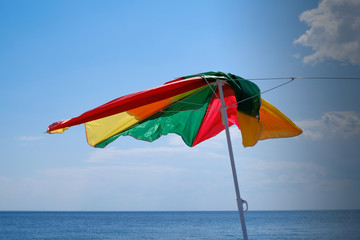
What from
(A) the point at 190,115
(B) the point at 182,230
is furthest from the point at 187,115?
(B) the point at 182,230

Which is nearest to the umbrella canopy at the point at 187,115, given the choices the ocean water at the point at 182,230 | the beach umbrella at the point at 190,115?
the beach umbrella at the point at 190,115

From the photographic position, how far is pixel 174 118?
401 centimetres

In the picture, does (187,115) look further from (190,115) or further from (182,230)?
(182,230)

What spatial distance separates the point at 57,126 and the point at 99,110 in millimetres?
366

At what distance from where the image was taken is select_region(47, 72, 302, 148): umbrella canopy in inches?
106

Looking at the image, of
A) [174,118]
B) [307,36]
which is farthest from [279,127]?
[307,36]

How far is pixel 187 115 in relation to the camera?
4.05 meters

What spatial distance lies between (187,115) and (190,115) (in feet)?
0.11

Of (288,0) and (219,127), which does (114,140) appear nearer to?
(219,127)

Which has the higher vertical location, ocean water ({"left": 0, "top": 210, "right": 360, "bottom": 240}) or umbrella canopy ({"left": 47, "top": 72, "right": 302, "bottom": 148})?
umbrella canopy ({"left": 47, "top": 72, "right": 302, "bottom": 148})

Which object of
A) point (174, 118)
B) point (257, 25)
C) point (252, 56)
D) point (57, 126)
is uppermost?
point (257, 25)

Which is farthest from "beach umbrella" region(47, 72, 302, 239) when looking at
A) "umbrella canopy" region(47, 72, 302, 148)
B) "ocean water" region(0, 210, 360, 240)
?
"ocean water" region(0, 210, 360, 240)

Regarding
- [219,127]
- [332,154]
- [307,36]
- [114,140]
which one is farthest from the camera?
[307,36]

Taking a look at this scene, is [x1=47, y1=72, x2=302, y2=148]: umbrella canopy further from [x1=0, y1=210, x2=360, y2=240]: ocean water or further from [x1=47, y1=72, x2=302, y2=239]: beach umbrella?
[x1=0, y1=210, x2=360, y2=240]: ocean water
